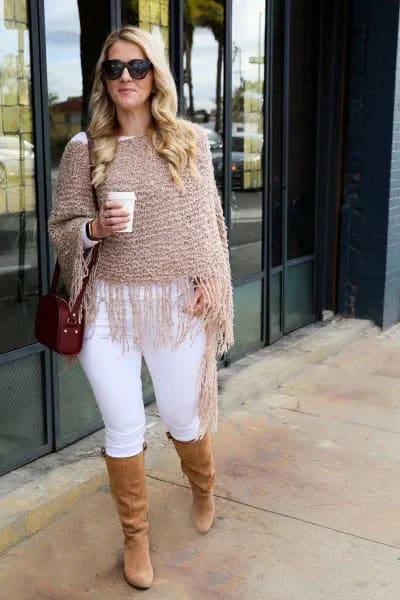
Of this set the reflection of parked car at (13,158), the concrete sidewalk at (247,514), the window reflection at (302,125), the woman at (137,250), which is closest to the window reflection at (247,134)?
the window reflection at (302,125)

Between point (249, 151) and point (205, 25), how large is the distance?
92 centimetres

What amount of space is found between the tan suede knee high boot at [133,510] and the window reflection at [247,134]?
102 inches

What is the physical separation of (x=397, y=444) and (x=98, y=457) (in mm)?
1613

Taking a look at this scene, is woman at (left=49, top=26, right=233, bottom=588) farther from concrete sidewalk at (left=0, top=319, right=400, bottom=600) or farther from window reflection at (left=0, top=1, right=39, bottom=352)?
window reflection at (left=0, top=1, right=39, bottom=352)

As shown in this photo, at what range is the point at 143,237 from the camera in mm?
2580

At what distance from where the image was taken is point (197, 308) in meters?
2.68

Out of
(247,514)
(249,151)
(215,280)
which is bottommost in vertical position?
(247,514)

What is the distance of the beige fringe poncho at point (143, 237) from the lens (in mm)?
2574

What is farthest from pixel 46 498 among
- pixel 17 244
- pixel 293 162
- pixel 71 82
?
pixel 293 162

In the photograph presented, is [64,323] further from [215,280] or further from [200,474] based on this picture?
[200,474]

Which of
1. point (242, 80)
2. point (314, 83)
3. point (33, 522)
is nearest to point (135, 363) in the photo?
point (33, 522)

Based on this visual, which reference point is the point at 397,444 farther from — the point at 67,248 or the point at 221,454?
the point at 67,248

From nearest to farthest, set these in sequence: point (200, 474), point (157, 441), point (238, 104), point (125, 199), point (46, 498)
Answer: point (125, 199) < point (200, 474) < point (46, 498) < point (157, 441) < point (238, 104)

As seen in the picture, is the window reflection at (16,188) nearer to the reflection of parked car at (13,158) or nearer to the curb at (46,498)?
the reflection of parked car at (13,158)
